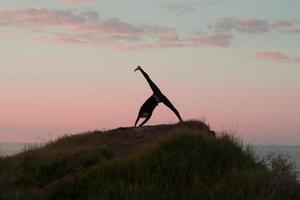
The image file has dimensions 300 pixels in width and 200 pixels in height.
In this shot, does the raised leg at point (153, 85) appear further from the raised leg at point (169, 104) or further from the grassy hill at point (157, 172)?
the grassy hill at point (157, 172)

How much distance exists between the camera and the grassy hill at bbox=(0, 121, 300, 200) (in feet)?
51.0

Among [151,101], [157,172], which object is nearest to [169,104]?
[151,101]

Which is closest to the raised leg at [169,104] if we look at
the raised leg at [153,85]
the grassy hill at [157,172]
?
the raised leg at [153,85]

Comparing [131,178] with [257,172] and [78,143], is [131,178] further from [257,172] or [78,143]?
[78,143]

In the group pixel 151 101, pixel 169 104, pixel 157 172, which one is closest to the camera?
pixel 157 172

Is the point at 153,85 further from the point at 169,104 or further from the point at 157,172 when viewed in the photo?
the point at 157,172

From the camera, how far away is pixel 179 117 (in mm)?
23078

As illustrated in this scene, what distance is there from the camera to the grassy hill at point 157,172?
51.0 feet

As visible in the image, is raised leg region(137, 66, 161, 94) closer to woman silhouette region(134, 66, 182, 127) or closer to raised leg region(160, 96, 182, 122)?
woman silhouette region(134, 66, 182, 127)

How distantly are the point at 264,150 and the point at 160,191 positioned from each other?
564 cm

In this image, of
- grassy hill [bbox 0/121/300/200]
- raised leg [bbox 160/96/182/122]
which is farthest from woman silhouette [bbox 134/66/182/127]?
grassy hill [bbox 0/121/300/200]

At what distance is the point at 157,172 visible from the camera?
1661cm

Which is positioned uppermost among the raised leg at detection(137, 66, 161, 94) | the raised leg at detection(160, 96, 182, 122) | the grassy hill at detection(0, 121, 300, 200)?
the raised leg at detection(137, 66, 161, 94)

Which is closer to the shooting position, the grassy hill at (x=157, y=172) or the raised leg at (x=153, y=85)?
the grassy hill at (x=157, y=172)
